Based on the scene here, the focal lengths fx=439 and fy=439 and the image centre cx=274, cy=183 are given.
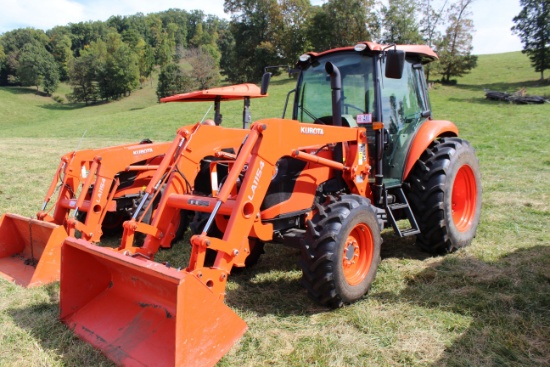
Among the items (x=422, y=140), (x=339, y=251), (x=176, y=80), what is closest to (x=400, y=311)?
(x=339, y=251)

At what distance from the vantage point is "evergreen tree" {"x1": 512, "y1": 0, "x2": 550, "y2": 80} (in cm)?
3159

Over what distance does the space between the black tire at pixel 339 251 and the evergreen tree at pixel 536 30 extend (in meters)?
34.1

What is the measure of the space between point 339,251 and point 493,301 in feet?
4.66

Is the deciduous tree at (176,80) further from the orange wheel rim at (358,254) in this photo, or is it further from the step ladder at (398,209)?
the orange wheel rim at (358,254)

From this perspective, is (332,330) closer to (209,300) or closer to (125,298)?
(209,300)

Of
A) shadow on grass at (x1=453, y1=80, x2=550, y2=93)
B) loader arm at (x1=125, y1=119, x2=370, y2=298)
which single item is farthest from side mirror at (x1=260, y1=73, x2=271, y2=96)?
shadow on grass at (x1=453, y1=80, x2=550, y2=93)

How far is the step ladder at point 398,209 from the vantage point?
4578mm

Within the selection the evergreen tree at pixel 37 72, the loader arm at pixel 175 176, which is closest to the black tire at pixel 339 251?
the loader arm at pixel 175 176

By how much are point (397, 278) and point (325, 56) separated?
2524mm

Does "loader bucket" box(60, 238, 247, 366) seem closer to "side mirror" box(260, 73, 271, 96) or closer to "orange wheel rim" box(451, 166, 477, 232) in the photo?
"side mirror" box(260, 73, 271, 96)

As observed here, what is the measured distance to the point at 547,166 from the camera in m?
10.4

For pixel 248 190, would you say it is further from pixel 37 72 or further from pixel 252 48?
pixel 37 72

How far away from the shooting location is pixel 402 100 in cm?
492

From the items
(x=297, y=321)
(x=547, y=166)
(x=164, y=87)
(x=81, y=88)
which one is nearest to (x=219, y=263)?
(x=297, y=321)
